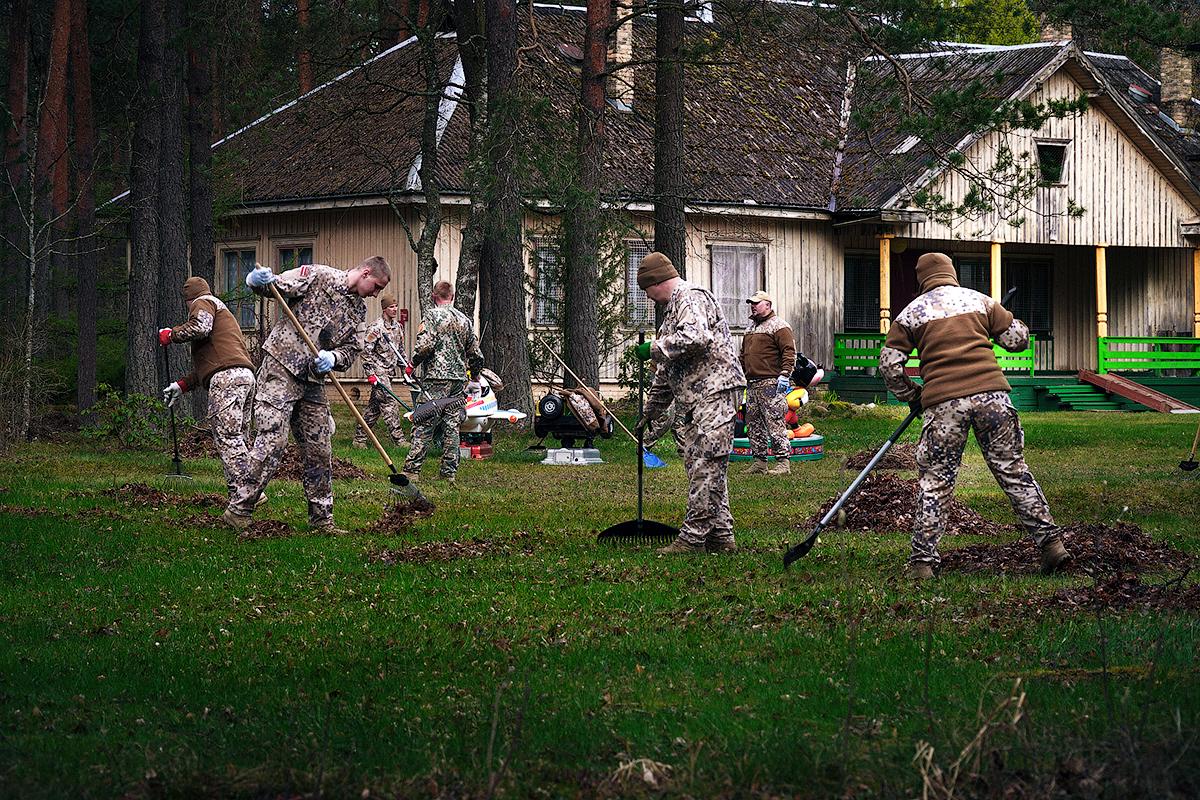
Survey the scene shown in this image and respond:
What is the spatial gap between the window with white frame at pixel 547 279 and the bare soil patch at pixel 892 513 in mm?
11305

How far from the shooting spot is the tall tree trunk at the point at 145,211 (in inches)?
827

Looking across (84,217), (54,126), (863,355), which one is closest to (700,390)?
(84,217)

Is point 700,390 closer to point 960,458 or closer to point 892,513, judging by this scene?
point 960,458

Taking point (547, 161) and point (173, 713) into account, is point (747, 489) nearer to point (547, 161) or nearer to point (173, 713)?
point (547, 161)

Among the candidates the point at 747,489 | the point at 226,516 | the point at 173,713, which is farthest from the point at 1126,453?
the point at 173,713

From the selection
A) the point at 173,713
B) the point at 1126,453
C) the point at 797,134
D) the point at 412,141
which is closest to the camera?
the point at 173,713

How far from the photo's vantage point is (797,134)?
32.6 meters

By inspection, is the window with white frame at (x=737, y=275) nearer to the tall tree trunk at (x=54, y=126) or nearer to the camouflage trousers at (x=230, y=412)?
the tall tree trunk at (x=54, y=126)

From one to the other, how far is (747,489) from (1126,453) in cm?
673

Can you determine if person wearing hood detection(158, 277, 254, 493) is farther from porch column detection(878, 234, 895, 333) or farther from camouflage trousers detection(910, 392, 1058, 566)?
porch column detection(878, 234, 895, 333)

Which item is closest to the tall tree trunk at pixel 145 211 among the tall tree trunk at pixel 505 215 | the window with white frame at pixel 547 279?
the tall tree trunk at pixel 505 215

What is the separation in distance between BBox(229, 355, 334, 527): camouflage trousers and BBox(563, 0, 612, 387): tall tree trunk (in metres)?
10.7

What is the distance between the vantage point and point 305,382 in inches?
462

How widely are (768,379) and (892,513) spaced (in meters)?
5.50
